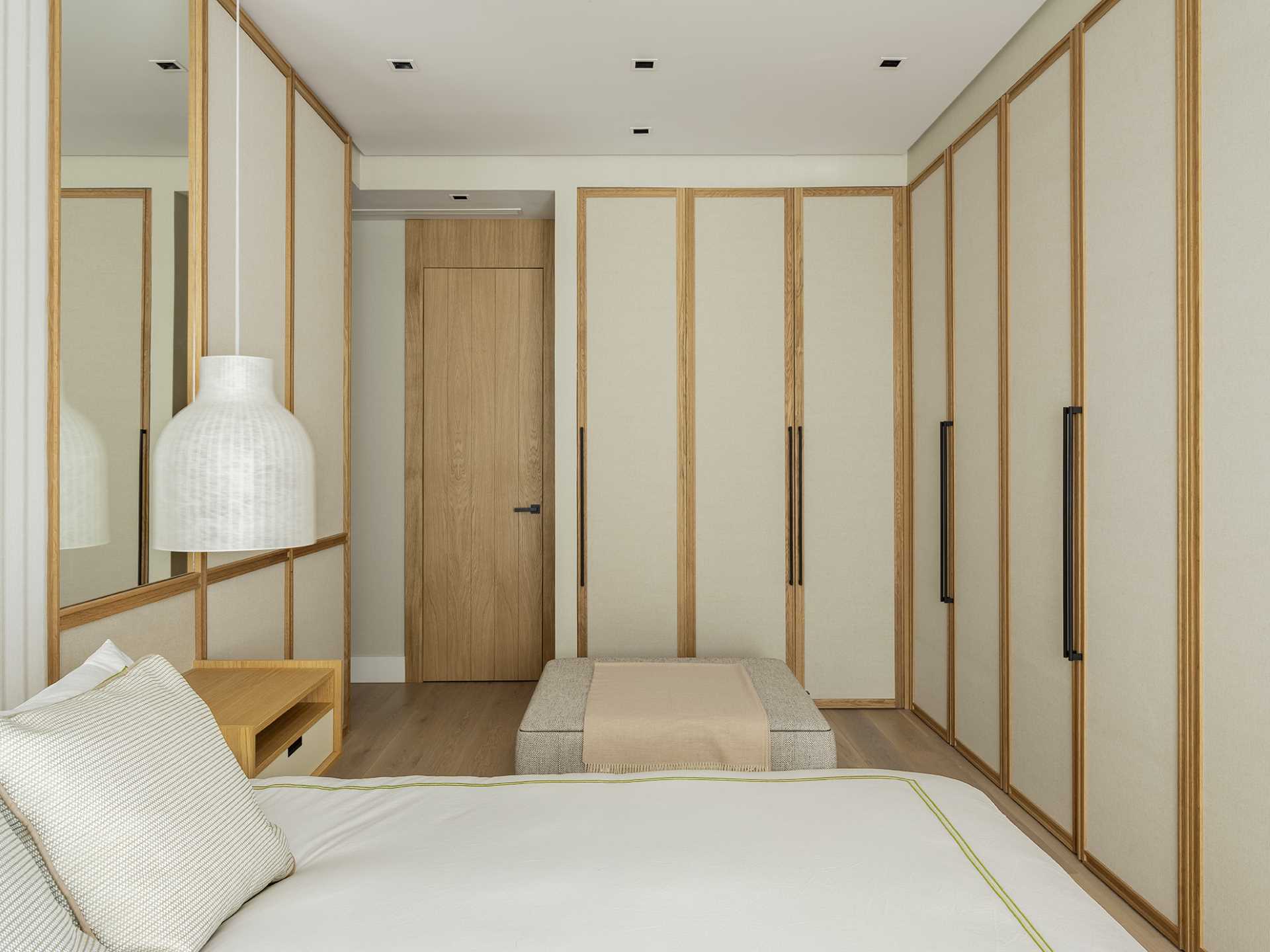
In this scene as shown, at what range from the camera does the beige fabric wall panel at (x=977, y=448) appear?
9.92 feet

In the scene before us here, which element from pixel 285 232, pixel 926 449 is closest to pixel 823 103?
pixel 926 449

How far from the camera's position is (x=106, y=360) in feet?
6.14

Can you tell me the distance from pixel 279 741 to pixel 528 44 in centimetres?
252

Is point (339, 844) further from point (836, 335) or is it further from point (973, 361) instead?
point (836, 335)

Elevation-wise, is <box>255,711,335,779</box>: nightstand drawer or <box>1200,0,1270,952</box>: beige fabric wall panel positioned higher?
<box>1200,0,1270,952</box>: beige fabric wall panel

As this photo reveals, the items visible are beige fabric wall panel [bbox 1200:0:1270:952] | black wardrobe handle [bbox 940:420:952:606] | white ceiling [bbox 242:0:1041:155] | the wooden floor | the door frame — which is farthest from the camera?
the door frame

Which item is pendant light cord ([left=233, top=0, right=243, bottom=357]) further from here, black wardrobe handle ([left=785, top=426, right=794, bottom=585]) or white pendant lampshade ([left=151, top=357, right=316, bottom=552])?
black wardrobe handle ([left=785, top=426, right=794, bottom=585])

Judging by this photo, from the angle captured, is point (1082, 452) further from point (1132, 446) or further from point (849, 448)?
point (849, 448)

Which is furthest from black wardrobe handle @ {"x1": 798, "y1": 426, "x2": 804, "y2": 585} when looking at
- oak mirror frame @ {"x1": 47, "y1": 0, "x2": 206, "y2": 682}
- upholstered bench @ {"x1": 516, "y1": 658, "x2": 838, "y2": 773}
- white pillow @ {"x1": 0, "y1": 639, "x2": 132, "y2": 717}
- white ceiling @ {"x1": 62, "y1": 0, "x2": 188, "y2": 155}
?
white pillow @ {"x1": 0, "y1": 639, "x2": 132, "y2": 717}

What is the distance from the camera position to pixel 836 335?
3.95 metres

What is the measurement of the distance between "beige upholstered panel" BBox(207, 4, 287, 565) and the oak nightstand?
14.8 inches

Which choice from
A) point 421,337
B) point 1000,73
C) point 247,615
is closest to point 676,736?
point 247,615

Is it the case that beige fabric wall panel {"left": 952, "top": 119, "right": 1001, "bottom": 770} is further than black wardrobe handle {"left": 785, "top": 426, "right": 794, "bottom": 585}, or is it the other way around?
black wardrobe handle {"left": 785, "top": 426, "right": 794, "bottom": 585}

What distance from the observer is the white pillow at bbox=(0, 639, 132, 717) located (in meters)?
1.30
